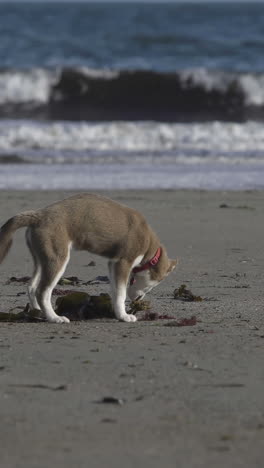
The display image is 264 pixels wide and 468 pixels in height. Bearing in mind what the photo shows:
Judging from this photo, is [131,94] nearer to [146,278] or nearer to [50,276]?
[146,278]

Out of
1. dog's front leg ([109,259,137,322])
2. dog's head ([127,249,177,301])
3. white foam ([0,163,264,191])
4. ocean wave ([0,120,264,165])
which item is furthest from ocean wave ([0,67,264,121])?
dog's front leg ([109,259,137,322])

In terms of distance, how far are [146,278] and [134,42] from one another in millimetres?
31897

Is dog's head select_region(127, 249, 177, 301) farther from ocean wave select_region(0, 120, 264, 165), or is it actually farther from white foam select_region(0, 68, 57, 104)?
white foam select_region(0, 68, 57, 104)

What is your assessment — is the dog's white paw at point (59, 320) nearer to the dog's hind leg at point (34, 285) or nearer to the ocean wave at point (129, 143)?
the dog's hind leg at point (34, 285)

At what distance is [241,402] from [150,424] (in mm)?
550

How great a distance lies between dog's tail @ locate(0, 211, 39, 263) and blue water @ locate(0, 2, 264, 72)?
25.8m

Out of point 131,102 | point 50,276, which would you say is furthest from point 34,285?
point 131,102

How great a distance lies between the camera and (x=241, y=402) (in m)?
4.71

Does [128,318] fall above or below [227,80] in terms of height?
below

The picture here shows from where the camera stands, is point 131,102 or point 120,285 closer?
point 120,285

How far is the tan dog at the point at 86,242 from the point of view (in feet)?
21.8

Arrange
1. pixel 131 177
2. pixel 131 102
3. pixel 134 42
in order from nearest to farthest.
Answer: pixel 131 177
pixel 131 102
pixel 134 42

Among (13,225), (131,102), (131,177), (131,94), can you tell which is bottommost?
(131,177)

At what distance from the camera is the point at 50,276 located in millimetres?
6672
